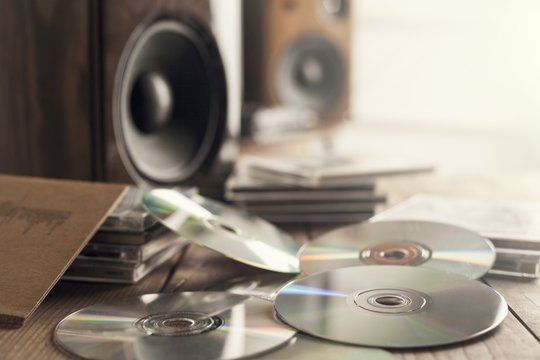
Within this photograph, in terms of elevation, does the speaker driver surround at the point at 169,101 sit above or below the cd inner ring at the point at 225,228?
above

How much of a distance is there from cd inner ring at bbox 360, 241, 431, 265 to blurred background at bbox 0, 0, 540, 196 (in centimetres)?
31

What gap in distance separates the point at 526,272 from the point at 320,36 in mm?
1592

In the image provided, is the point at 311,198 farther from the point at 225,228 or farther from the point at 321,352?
the point at 321,352

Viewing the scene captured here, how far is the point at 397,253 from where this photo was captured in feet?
2.44

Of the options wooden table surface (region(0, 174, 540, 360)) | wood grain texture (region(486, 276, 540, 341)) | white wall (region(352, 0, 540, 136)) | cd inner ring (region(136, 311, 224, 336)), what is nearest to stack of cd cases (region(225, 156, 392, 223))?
wooden table surface (region(0, 174, 540, 360))

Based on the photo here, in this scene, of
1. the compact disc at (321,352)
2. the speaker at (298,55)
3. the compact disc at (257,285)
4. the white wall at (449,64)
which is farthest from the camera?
the white wall at (449,64)

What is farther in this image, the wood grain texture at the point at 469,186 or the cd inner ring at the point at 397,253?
the wood grain texture at the point at 469,186

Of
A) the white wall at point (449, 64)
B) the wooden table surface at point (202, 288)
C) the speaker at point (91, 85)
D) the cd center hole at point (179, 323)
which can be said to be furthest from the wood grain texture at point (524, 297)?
the white wall at point (449, 64)

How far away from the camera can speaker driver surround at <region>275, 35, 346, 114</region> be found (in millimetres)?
2254

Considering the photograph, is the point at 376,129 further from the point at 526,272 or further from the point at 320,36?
the point at 526,272

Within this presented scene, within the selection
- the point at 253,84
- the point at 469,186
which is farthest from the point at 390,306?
the point at 253,84

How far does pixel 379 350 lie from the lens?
53cm

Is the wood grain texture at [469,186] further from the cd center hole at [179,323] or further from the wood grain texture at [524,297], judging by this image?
the cd center hole at [179,323]

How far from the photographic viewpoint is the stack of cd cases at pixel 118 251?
71 cm
